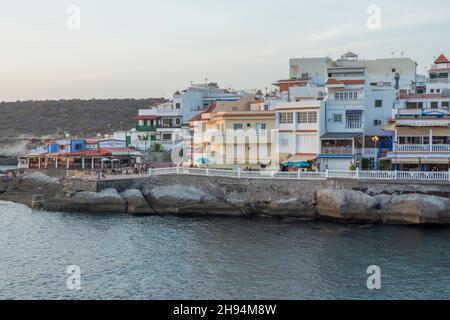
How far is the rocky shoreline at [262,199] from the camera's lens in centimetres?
3828

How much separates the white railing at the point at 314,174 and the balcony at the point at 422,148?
3.25 m

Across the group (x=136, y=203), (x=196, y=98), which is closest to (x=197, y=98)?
(x=196, y=98)

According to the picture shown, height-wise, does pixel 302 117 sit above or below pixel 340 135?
above

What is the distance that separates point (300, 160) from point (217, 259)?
18.3 m

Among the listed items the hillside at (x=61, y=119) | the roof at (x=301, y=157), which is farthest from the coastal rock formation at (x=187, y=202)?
the hillside at (x=61, y=119)

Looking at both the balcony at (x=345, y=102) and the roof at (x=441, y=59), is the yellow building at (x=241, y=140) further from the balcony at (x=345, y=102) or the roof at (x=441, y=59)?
the roof at (x=441, y=59)

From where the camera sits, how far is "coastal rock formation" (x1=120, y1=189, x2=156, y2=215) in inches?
1725

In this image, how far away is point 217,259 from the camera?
98.0ft

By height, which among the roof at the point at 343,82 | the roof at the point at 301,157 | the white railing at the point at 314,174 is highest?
the roof at the point at 343,82

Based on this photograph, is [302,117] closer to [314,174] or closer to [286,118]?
[286,118]

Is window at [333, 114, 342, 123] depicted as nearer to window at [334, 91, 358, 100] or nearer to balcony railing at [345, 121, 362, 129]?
balcony railing at [345, 121, 362, 129]

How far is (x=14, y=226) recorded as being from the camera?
3909 cm

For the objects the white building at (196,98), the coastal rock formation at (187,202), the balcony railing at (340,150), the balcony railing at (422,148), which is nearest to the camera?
the balcony railing at (422,148)

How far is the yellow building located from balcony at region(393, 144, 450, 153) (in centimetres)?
1029
